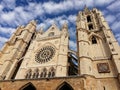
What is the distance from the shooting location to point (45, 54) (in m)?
22.6

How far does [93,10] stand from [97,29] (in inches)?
272

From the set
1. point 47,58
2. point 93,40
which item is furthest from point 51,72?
point 93,40

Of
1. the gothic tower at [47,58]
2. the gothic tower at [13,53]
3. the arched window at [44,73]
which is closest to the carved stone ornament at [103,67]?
the gothic tower at [47,58]

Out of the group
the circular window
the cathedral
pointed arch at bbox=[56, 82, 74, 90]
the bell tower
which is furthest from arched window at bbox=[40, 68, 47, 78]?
pointed arch at bbox=[56, 82, 74, 90]

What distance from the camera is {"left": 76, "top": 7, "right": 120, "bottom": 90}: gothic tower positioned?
17.3 m

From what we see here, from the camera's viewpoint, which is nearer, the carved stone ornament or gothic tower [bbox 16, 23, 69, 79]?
the carved stone ornament

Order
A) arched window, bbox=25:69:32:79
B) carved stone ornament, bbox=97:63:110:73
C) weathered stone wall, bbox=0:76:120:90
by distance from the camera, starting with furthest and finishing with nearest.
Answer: arched window, bbox=25:69:32:79
carved stone ornament, bbox=97:63:110:73
weathered stone wall, bbox=0:76:120:90

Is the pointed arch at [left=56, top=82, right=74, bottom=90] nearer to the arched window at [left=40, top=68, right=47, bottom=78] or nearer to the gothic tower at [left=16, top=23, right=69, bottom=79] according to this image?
the gothic tower at [left=16, top=23, right=69, bottom=79]

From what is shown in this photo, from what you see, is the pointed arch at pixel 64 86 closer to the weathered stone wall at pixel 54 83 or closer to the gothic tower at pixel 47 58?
the weathered stone wall at pixel 54 83

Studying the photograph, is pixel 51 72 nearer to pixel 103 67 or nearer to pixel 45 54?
pixel 45 54

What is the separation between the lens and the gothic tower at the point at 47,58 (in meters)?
19.7

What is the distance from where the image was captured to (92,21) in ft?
87.6

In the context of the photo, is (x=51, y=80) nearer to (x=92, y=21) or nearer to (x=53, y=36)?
(x=53, y=36)

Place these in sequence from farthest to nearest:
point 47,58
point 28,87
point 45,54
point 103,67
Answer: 1. point 45,54
2. point 47,58
3. point 103,67
4. point 28,87
